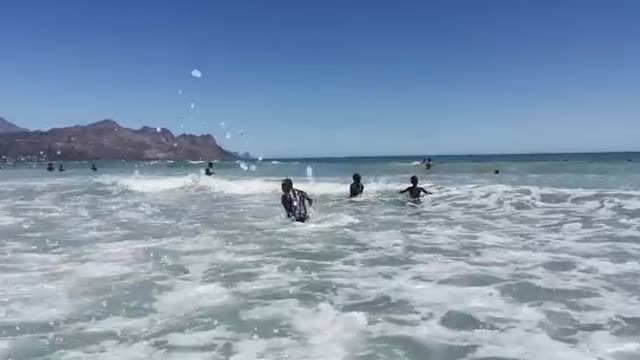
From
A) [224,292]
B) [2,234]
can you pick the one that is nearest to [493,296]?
[224,292]

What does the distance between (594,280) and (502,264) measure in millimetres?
1662

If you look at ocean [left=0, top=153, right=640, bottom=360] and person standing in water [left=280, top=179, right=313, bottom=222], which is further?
person standing in water [left=280, top=179, right=313, bottom=222]

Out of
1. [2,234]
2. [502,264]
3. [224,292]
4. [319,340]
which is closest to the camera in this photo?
[319,340]

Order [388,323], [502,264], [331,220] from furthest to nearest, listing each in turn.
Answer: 1. [331,220]
2. [502,264]
3. [388,323]

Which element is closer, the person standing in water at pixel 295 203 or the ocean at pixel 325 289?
the ocean at pixel 325 289

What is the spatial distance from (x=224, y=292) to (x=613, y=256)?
23.4 ft

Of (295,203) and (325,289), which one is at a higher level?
(295,203)

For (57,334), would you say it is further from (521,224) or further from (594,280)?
(521,224)

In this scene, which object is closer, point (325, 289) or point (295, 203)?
point (325, 289)

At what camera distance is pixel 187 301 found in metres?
7.54

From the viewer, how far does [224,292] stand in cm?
804

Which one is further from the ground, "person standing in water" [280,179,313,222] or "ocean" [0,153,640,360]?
"person standing in water" [280,179,313,222]

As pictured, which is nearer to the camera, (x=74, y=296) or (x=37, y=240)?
(x=74, y=296)

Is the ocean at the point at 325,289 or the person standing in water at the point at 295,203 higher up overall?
the person standing in water at the point at 295,203
